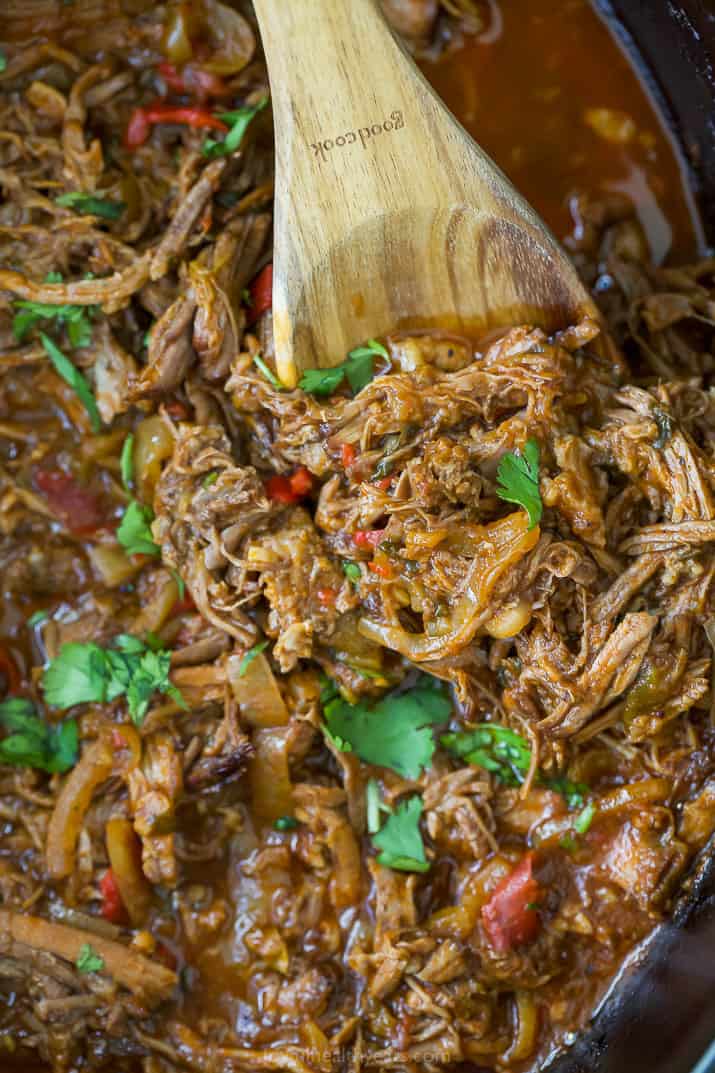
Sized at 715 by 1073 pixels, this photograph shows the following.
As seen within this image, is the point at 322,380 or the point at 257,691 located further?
the point at 257,691

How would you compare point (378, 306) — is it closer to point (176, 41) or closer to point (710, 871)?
point (176, 41)

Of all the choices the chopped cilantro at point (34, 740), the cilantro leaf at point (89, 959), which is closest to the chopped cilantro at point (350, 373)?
the chopped cilantro at point (34, 740)

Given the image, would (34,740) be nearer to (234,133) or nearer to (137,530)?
(137,530)

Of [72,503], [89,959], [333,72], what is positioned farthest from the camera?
[72,503]

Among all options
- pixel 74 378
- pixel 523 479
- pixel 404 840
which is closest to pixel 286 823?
pixel 404 840

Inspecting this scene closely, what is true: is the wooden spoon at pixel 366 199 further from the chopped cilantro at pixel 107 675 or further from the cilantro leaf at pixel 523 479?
the chopped cilantro at pixel 107 675

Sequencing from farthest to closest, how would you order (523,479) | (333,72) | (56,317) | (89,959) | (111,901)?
(56,317) → (111,901) → (89,959) → (333,72) → (523,479)
